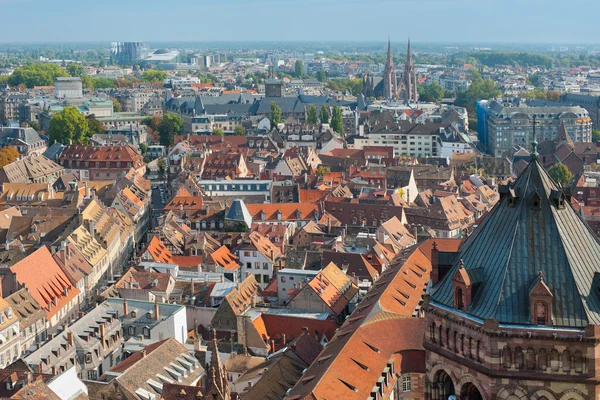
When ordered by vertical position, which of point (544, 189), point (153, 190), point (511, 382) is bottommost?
point (153, 190)

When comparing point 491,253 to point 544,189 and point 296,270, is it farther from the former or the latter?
point 296,270

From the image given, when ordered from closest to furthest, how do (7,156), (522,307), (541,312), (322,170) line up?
(541,312) < (522,307) < (322,170) < (7,156)

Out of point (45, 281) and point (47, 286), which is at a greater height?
point (45, 281)

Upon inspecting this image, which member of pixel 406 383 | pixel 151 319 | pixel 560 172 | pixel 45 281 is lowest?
pixel 560 172

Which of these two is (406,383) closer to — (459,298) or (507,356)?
(459,298)

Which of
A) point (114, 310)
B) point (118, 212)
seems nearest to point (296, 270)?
point (114, 310)

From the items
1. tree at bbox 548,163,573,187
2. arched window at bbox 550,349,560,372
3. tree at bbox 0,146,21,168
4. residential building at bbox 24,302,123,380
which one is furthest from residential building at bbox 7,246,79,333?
tree at bbox 548,163,573,187

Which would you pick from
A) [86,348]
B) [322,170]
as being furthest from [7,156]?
[86,348]

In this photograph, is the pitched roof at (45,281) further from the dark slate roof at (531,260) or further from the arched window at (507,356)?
the arched window at (507,356)
